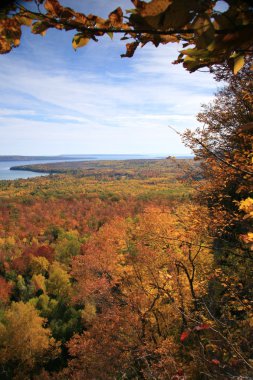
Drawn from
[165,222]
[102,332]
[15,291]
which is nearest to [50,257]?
[15,291]

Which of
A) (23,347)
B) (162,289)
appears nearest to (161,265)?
(162,289)

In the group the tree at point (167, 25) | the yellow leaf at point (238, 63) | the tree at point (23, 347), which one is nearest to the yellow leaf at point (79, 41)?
the tree at point (167, 25)

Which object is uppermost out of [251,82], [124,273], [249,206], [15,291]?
[251,82]

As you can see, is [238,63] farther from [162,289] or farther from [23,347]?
[23,347]

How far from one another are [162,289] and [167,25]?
8944 mm

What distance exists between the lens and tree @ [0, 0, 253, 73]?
3.09 feet

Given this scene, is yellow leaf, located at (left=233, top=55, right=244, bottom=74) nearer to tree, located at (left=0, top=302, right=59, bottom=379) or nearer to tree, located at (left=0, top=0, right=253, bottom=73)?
tree, located at (left=0, top=0, right=253, bottom=73)

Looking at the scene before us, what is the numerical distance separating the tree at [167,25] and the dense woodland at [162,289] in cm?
47

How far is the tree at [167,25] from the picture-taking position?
37.0 inches

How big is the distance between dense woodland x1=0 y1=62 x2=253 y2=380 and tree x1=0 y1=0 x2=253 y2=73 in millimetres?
468

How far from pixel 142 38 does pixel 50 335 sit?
28116 millimetres

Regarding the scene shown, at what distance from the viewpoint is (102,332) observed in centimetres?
A: 1666

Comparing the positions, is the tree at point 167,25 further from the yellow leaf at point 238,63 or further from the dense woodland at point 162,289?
the dense woodland at point 162,289

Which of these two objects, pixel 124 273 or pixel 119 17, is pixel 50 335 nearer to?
pixel 124 273
